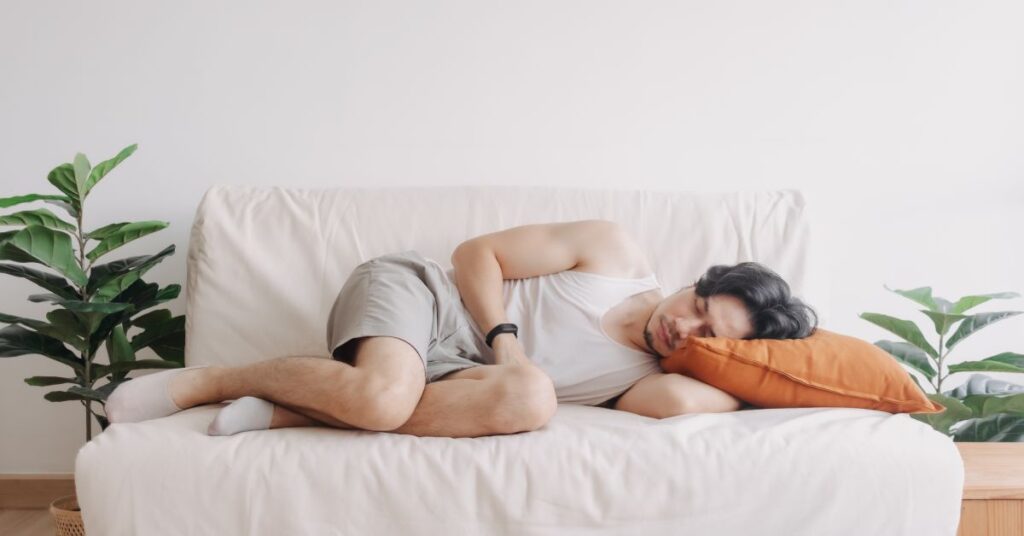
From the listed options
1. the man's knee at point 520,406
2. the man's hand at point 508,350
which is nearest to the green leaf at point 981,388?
the man's hand at point 508,350

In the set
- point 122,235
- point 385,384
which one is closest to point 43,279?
point 122,235

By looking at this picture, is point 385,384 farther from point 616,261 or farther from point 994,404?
point 994,404

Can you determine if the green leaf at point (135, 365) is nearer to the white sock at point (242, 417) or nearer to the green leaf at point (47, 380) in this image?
the green leaf at point (47, 380)

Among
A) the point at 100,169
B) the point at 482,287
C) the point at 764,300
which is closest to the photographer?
the point at 764,300

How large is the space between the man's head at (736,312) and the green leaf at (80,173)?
1391 millimetres

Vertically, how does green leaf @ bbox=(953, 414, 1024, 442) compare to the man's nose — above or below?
below

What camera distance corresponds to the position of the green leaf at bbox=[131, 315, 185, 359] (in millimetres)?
2223

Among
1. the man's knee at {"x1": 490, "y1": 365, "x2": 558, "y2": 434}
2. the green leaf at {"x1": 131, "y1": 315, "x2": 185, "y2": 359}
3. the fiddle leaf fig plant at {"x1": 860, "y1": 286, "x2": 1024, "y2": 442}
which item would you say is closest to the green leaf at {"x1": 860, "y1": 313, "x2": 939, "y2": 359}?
the fiddle leaf fig plant at {"x1": 860, "y1": 286, "x2": 1024, "y2": 442}

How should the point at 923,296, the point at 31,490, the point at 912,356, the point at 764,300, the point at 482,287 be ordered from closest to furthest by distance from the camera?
1. the point at 764,300
2. the point at 482,287
3. the point at 923,296
4. the point at 912,356
5. the point at 31,490

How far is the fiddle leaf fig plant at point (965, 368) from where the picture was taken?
2.13 meters

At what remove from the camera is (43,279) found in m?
2.06

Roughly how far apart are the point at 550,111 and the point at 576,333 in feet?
2.89

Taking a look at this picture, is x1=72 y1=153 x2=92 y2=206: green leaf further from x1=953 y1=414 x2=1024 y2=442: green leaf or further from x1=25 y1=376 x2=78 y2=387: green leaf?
x1=953 y1=414 x2=1024 y2=442: green leaf

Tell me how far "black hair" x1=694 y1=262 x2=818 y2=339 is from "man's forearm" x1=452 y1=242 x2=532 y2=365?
442 mm
